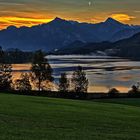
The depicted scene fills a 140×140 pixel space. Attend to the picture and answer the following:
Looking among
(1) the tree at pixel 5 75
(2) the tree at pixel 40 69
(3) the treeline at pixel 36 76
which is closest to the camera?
(1) the tree at pixel 5 75

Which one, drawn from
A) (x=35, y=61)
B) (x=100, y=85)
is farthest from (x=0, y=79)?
(x=100, y=85)

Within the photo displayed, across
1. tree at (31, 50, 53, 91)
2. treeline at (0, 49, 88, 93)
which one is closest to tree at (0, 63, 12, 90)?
treeline at (0, 49, 88, 93)

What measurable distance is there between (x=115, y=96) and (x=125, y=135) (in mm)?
A: 68029

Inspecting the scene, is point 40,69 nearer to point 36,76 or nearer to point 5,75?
point 36,76

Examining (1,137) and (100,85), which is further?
(100,85)

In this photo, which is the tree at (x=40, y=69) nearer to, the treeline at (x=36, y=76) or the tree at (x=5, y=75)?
the treeline at (x=36, y=76)

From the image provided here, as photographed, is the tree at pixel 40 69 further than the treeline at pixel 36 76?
Yes

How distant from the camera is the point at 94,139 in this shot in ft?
63.1

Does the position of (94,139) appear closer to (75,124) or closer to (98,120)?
(75,124)

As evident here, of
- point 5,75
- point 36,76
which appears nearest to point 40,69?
point 36,76

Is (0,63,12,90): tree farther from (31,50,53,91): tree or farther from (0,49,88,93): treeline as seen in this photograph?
(31,50,53,91): tree

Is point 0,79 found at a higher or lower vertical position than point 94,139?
higher

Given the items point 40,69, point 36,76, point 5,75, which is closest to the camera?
point 40,69

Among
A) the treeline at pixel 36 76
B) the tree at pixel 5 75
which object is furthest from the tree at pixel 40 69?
the tree at pixel 5 75
